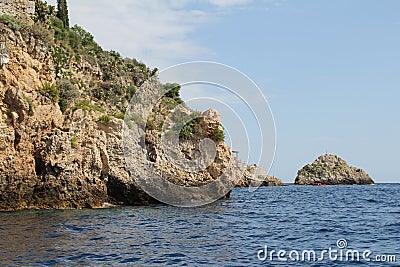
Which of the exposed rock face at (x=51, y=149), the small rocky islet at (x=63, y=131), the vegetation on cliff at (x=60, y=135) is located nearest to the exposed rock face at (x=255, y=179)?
the small rocky islet at (x=63, y=131)

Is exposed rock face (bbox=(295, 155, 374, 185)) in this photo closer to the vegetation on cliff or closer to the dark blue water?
the vegetation on cliff

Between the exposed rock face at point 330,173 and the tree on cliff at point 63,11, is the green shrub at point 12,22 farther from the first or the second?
the exposed rock face at point 330,173

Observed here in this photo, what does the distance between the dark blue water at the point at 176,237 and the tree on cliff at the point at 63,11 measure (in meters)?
26.3

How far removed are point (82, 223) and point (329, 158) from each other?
319ft

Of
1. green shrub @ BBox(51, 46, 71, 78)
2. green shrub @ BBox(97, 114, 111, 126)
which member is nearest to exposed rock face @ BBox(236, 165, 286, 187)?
green shrub @ BBox(51, 46, 71, 78)

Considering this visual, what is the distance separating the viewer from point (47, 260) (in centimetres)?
1292

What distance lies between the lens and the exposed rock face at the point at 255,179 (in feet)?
253

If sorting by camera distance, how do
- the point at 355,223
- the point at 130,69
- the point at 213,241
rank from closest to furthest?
the point at 213,241 → the point at 355,223 → the point at 130,69

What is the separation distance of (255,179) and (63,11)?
4875 cm

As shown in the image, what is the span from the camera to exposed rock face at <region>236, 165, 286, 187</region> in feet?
253

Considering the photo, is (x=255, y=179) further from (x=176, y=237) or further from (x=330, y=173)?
(x=176, y=237)

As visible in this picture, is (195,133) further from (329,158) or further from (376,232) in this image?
(329,158)

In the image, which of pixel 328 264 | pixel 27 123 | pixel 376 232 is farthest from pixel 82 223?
pixel 376 232

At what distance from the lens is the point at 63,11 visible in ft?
149
